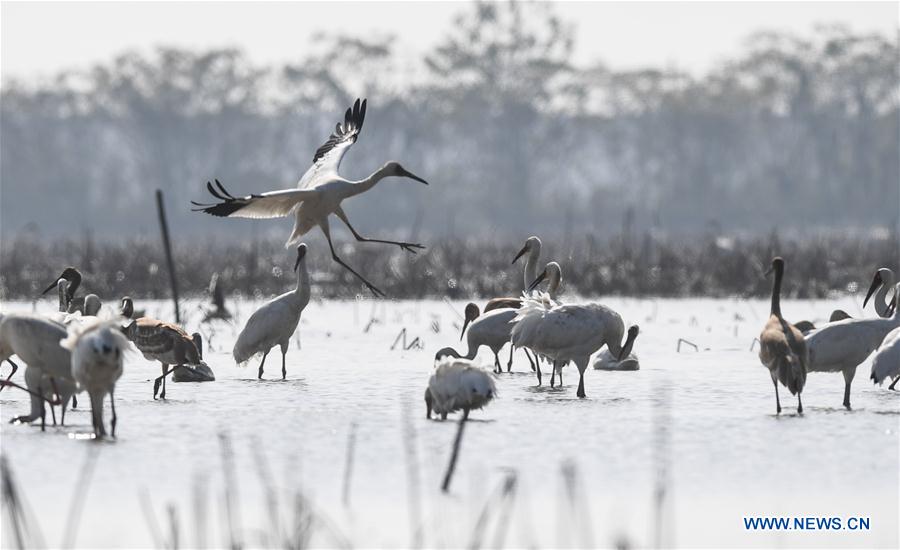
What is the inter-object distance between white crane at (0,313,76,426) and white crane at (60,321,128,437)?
1.21 feet

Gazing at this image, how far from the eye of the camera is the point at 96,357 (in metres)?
7.09

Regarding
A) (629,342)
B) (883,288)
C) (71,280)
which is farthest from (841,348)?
(71,280)

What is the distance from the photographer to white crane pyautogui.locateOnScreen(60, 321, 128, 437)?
710cm

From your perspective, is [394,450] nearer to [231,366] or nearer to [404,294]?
[231,366]

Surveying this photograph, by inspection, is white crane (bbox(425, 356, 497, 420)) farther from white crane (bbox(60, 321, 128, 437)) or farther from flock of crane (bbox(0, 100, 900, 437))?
white crane (bbox(60, 321, 128, 437))

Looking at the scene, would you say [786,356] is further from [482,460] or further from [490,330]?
[490,330]

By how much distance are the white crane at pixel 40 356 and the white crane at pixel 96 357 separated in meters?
0.37

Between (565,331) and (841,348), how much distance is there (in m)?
1.60

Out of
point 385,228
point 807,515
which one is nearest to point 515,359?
point 807,515

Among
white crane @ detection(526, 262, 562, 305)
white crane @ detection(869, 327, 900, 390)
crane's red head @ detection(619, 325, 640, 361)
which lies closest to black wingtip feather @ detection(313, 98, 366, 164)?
white crane @ detection(526, 262, 562, 305)

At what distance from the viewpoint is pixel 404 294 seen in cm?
1866

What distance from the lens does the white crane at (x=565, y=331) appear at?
30.9 ft

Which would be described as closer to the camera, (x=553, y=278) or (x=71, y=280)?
(x=71, y=280)

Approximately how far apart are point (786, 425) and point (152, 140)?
196 ft
